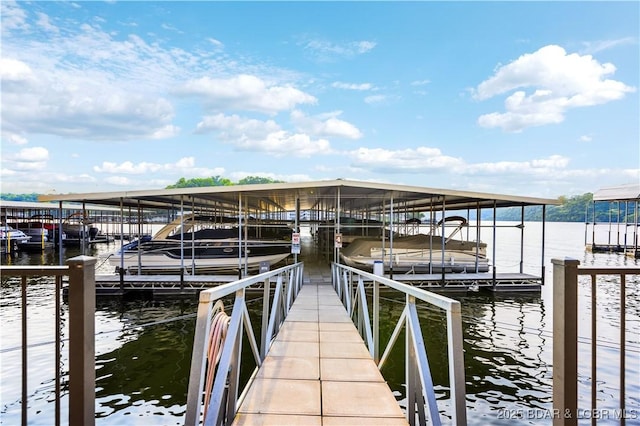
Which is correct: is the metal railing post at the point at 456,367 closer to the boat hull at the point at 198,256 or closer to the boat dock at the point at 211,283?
the boat dock at the point at 211,283

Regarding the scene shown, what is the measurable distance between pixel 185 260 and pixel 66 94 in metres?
16.9

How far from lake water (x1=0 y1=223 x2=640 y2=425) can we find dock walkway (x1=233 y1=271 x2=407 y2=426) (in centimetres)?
183

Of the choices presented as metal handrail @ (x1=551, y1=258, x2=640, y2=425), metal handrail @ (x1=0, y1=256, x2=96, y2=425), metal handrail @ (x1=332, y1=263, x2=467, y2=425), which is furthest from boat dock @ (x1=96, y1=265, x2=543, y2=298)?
metal handrail @ (x1=551, y1=258, x2=640, y2=425)

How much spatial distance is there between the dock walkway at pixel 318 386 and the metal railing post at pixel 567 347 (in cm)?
106

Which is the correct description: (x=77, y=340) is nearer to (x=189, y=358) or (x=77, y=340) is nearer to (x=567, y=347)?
(x=567, y=347)

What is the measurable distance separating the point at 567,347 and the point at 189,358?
6705mm

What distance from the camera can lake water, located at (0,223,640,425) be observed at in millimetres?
5387

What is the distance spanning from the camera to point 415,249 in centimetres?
1397

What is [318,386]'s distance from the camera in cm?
329

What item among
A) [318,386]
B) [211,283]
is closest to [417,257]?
[211,283]

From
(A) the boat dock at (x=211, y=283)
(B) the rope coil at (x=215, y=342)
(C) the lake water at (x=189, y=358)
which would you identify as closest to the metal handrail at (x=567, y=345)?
(B) the rope coil at (x=215, y=342)

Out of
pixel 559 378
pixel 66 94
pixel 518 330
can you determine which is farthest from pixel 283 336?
pixel 66 94

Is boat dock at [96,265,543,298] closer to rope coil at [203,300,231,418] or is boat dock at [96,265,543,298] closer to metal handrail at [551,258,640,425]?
rope coil at [203,300,231,418]

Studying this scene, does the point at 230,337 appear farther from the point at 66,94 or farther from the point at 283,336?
the point at 66,94
